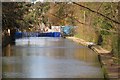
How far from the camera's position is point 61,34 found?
49.2 metres

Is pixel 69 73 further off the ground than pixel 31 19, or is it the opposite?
pixel 31 19

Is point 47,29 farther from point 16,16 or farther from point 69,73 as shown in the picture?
point 69,73

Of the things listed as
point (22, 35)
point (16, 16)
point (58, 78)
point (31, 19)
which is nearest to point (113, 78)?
point (58, 78)

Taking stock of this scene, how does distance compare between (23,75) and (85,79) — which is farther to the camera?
(23,75)

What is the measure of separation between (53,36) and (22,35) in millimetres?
10355

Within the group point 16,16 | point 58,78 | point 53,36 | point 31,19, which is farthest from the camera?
point 53,36

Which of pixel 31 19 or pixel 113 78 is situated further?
pixel 31 19

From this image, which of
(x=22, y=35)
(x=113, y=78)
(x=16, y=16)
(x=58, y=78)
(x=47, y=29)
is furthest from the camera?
(x=47, y=29)

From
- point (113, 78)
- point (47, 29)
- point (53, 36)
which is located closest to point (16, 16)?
point (113, 78)

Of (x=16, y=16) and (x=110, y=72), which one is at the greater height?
(x=16, y=16)

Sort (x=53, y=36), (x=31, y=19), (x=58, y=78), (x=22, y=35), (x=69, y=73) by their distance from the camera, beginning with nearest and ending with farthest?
1. (x=58, y=78)
2. (x=69, y=73)
3. (x=31, y=19)
4. (x=22, y=35)
5. (x=53, y=36)

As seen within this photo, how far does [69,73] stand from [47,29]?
3568cm

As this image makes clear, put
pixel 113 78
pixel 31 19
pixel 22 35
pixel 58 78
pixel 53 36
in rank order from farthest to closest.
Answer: pixel 53 36 < pixel 22 35 < pixel 31 19 < pixel 58 78 < pixel 113 78

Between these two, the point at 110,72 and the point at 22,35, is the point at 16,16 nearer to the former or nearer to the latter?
the point at 110,72
